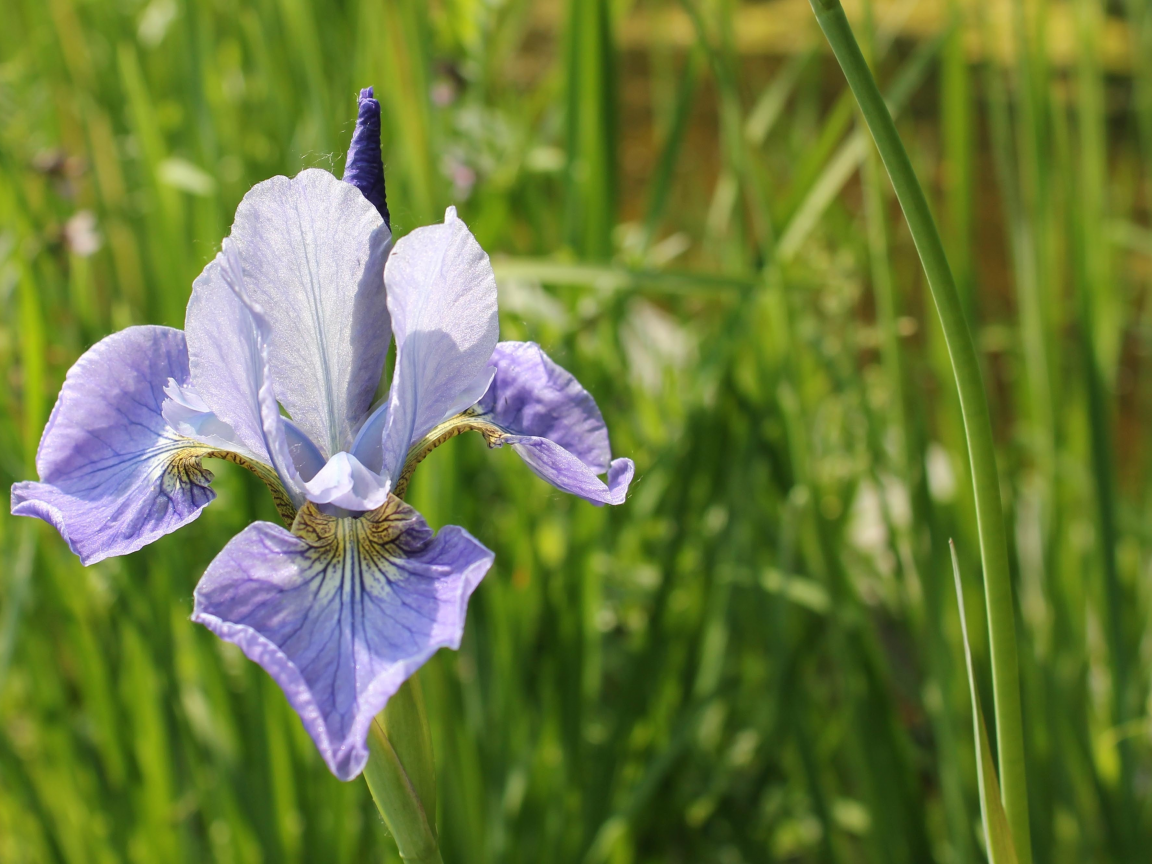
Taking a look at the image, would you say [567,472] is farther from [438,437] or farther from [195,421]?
[195,421]

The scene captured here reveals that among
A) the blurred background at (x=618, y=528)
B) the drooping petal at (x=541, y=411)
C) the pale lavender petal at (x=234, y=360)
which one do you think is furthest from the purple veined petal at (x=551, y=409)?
the blurred background at (x=618, y=528)

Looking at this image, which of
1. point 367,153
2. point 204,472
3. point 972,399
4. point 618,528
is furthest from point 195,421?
point 618,528

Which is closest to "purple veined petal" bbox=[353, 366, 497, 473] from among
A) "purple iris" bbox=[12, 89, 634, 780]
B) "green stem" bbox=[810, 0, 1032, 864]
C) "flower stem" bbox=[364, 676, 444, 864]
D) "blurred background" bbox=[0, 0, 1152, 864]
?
"purple iris" bbox=[12, 89, 634, 780]

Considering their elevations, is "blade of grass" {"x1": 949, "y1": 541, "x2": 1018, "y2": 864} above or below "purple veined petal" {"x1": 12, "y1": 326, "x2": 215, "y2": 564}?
below

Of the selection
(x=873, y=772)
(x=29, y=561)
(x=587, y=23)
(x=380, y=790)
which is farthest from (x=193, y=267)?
(x=873, y=772)

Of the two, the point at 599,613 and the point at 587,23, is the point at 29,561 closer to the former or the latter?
the point at 599,613

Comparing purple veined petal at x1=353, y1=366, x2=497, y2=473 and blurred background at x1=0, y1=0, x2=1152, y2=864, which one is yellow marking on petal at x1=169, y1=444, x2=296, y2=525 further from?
blurred background at x1=0, y1=0, x2=1152, y2=864

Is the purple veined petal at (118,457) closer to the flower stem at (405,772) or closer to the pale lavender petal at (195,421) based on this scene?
the pale lavender petal at (195,421)
